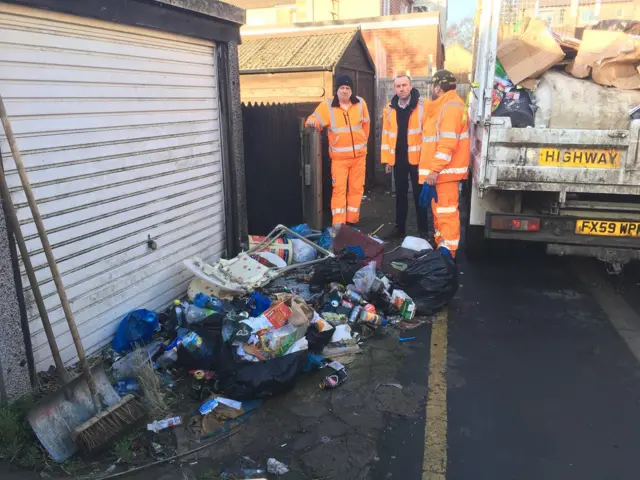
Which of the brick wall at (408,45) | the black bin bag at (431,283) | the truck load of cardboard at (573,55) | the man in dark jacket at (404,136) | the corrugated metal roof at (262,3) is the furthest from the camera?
the corrugated metal roof at (262,3)

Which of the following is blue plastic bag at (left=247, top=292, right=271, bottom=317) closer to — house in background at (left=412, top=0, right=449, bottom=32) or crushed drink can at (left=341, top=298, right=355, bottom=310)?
crushed drink can at (left=341, top=298, right=355, bottom=310)

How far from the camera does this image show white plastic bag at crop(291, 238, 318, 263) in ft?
19.2

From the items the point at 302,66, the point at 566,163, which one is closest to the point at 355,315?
the point at 566,163

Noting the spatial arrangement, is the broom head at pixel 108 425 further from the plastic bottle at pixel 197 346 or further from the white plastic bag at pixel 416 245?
the white plastic bag at pixel 416 245

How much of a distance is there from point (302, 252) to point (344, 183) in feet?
4.64

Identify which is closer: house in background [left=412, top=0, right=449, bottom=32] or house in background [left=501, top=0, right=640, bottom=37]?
house in background [left=501, top=0, right=640, bottom=37]

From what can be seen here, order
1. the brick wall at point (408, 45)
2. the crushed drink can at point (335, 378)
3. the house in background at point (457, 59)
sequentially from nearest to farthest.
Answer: the crushed drink can at point (335, 378) < the brick wall at point (408, 45) < the house in background at point (457, 59)

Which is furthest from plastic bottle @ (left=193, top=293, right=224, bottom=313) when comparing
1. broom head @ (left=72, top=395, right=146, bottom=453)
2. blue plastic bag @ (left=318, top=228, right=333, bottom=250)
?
blue plastic bag @ (left=318, top=228, right=333, bottom=250)

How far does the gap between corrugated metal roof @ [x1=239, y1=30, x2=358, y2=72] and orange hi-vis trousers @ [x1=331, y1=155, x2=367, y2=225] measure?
324 cm

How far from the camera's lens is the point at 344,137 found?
6.70m

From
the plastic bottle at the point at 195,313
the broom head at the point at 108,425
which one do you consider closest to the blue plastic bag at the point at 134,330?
the plastic bottle at the point at 195,313

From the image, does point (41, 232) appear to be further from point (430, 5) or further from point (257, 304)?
point (430, 5)

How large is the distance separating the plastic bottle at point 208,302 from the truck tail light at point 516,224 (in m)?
2.70

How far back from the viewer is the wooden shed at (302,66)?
9.64m
